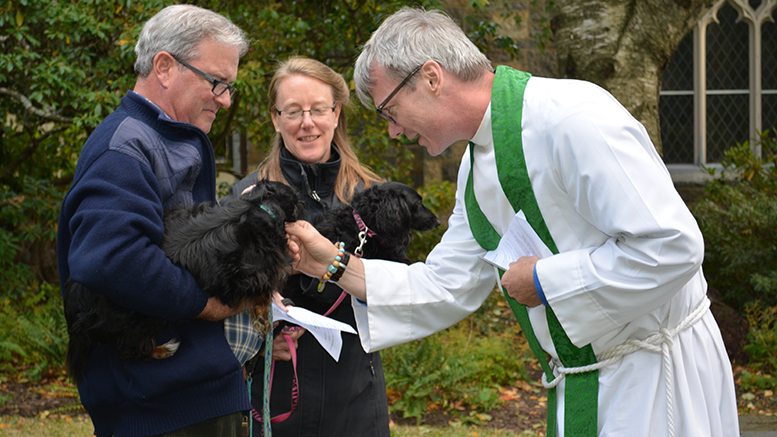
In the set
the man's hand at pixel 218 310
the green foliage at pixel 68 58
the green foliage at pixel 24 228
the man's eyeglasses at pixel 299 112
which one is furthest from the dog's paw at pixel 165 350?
the green foliage at pixel 24 228

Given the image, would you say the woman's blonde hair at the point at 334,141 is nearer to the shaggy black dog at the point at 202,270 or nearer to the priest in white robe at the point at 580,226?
the priest in white robe at the point at 580,226

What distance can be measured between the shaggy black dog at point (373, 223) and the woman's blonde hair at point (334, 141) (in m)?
0.10

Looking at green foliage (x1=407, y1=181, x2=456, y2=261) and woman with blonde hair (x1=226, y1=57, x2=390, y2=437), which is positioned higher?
woman with blonde hair (x1=226, y1=57, x2=390, y2=437)

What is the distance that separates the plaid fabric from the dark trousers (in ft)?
0.67

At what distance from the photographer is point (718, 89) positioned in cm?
1138

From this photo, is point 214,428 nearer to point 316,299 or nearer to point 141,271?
point 141,271

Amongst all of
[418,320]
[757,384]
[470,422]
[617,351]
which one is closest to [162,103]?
[418,320]

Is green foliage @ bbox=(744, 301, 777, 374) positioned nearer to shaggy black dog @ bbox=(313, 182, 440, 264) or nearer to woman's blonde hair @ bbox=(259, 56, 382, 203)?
shaggy black dog @ bbox=(313, 182, 440, 264)

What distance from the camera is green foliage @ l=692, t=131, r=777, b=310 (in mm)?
6887

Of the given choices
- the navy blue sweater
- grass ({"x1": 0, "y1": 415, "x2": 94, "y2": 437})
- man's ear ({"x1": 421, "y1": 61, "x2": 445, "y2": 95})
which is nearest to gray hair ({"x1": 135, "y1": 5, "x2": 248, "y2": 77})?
the navy blue sweater

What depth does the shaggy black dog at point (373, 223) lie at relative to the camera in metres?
3.19

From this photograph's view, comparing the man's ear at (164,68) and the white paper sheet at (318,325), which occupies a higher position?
the man's ear at (164,68)

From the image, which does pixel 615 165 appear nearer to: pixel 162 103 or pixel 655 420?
pixel 655 420

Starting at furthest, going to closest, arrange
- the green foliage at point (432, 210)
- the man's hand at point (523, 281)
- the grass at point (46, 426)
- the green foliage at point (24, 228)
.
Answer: the green foliage at point (432, 210) < the green foliage at point (24, 228) < the grass at point (46, 426) < the man's hand at point (523, 281)
